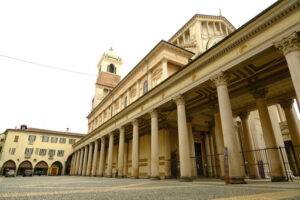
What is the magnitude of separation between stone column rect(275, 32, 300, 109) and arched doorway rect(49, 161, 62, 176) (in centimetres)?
5041

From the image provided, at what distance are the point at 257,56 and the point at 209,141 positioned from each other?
49.7ft

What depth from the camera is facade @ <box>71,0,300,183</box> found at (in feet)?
26.2

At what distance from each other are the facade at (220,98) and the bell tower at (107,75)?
12278mm

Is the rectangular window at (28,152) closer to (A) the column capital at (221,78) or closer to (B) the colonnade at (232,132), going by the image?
(B) the colonnade at (232,132)

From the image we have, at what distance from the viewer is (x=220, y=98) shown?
30.4 ft

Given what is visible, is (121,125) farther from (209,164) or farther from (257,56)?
(257,56)

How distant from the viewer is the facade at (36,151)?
40291 millimetres

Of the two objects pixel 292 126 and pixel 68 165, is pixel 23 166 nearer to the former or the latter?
pixel 68 165

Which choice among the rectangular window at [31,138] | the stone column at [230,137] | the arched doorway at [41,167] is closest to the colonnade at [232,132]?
the stone column at [230,137]

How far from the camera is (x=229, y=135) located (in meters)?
8.48

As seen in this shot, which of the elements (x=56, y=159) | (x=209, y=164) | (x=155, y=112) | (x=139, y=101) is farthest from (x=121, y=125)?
(x=56, y=159)

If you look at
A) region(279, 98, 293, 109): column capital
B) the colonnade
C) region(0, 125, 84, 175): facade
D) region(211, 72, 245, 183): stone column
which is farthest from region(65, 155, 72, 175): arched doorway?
region(279, 98, 293, 109): column capital

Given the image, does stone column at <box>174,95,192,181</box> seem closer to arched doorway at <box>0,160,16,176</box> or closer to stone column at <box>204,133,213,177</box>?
stone column at <box>204,133,213,177</box>

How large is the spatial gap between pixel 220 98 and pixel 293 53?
3455 millimetres
